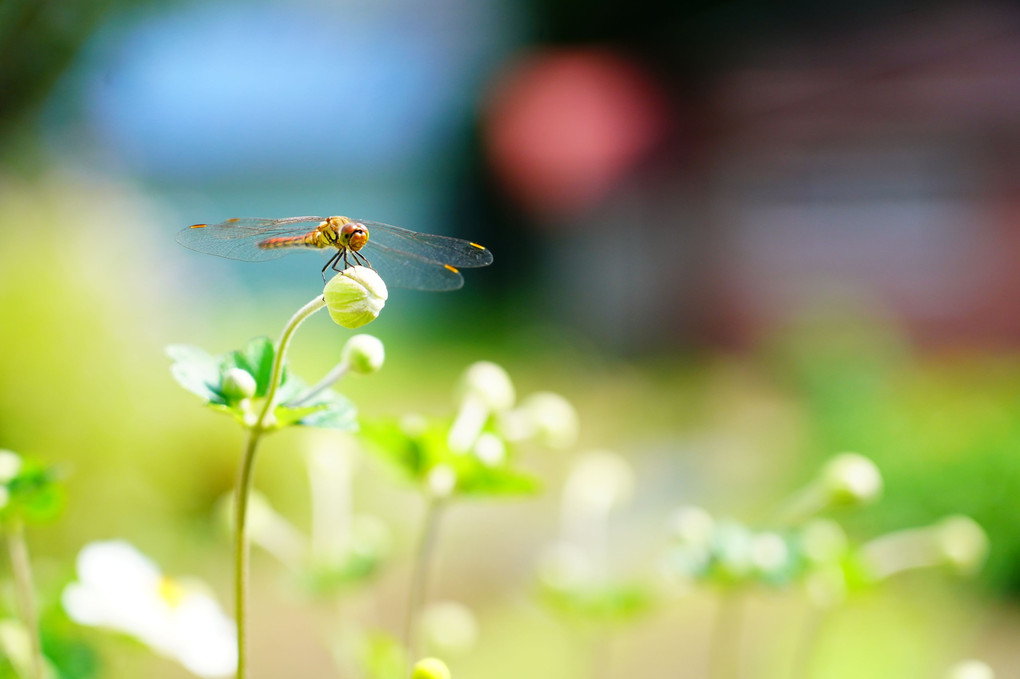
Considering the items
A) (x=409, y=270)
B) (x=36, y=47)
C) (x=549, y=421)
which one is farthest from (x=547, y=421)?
(x=36, y=47)

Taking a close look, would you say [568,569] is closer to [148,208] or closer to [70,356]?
[70,356]

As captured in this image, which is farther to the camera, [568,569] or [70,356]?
[70,356]

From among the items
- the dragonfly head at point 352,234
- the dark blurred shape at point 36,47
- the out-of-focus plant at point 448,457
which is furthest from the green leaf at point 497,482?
the dark blurred shape at point 36,47

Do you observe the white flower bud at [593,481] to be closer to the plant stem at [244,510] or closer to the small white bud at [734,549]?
the small white bud at [734,549]

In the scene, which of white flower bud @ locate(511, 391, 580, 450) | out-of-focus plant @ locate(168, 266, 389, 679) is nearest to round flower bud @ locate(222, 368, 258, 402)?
out-of-focus plant @ locate(168, 266, 389, 679)

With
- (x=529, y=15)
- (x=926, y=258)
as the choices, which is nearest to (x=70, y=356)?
(x=926, y=258)

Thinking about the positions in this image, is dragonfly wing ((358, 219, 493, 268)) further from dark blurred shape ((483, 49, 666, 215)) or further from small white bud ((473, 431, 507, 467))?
dark blurred shape ((483, 49, 666, 215))
